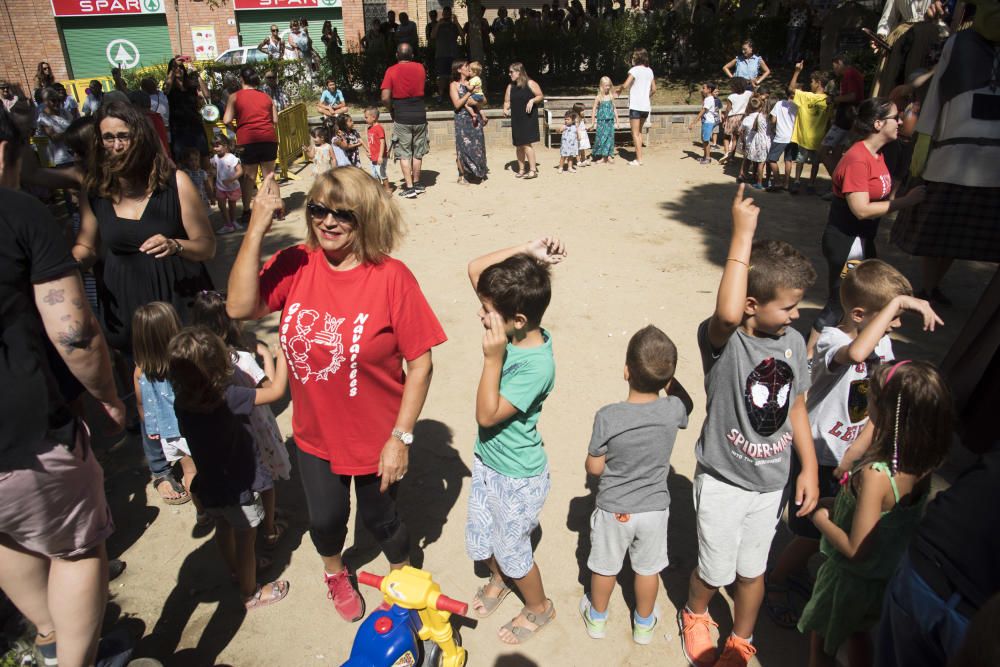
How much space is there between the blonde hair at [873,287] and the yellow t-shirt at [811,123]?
7030 millimetres

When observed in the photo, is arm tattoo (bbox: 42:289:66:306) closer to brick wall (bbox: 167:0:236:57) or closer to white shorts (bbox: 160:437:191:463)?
white shorts (bbox: 160:437:191:463)

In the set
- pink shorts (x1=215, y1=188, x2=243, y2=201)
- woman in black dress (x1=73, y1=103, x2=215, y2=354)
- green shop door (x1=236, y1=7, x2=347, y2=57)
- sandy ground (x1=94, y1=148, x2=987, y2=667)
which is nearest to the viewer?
sandy ground (x1=94, y1=148, x2=987, y2=667)

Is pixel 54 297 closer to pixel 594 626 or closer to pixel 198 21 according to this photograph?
pixel 594 626

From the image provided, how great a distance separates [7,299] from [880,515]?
2863 mm

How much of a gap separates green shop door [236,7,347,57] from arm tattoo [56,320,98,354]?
27.5m

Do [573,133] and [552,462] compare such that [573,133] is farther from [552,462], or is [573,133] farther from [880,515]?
[880,515]

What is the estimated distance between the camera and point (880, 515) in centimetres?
220

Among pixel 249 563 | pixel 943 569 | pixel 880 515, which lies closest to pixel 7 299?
pixel 249 563

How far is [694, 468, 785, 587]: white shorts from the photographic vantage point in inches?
100

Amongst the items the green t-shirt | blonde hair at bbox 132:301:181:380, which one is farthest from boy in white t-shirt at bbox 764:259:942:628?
blonde hair at bbox 132:301:181:380

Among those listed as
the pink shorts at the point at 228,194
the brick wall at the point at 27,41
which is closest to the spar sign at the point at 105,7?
the brick wall at the point at 27,41

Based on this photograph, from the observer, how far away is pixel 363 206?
8.29 feet

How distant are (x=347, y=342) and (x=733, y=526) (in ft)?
5.38

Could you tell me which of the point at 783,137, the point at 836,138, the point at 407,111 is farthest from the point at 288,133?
the point at 836,138
